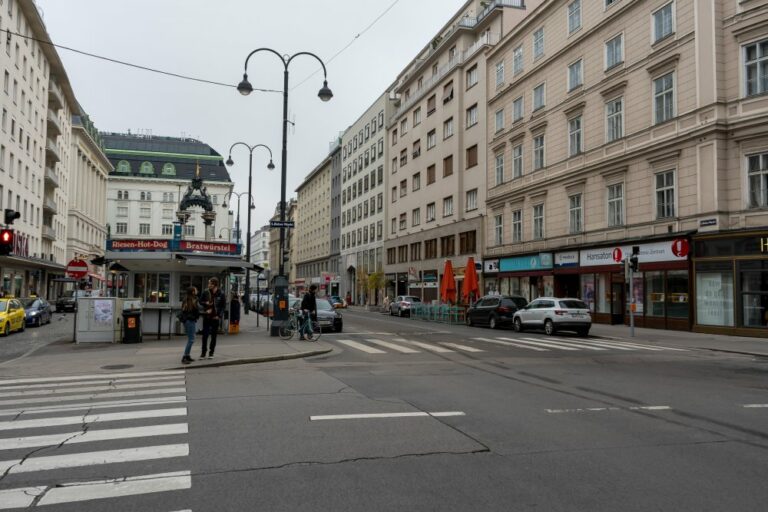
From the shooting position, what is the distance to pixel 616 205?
98.6ft

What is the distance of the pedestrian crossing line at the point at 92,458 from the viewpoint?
5418 mm

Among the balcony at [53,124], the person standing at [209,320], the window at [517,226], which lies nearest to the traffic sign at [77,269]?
the person standing at [209,320]

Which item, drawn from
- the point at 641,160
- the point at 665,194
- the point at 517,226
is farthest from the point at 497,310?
the point at 517,226

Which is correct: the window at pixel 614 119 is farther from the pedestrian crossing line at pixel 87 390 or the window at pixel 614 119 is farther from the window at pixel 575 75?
the pedestrian crossing line at pixel 87 390

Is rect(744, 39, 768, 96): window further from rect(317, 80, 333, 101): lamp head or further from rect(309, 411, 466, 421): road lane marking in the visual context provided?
rect(309, 411, 466, 421): road lane marking

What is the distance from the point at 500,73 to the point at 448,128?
8.77 metres

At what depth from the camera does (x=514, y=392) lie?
31.8 feet

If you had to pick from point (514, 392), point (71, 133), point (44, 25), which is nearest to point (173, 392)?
point (514, 392)

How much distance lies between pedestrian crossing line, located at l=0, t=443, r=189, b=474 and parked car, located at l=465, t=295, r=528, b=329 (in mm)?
23307

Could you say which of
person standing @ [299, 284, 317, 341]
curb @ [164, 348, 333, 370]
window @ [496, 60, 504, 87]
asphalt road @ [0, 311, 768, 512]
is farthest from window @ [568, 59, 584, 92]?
asphalt road @ [0, 311, 768, 512]

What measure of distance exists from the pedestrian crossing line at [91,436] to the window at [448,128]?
4606 cm

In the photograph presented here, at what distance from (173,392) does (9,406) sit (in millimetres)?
2208

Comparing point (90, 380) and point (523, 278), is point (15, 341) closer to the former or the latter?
point (90, 380)

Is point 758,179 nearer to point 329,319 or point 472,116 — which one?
point 329,319
